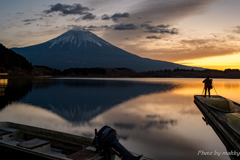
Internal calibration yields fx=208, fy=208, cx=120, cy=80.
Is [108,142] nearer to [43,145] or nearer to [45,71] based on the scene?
[43,145]

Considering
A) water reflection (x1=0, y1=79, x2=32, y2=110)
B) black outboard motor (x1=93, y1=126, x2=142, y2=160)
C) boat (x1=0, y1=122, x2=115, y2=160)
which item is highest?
black outboard motor (x1=93, y1=126, x2=142, y2=160)

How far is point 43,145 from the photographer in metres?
6.67

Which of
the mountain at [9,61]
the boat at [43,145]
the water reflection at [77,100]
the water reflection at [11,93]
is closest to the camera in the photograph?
the boat at [43,145]

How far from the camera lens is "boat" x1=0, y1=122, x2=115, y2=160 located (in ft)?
18.4

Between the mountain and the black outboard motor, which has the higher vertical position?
the mountain

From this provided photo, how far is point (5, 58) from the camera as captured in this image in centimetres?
8981

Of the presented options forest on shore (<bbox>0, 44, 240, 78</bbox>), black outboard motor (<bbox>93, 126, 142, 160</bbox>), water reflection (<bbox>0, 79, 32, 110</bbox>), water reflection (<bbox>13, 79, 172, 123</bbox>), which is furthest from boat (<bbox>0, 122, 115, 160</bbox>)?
forest on shore (<bbox>0, 44, 240, 78</bbox>)

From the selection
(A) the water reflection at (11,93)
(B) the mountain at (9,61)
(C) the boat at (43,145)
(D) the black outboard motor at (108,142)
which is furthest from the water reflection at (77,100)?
(B) the mountain at (9,61)

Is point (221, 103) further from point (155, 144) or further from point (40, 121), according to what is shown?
point (40, 121)

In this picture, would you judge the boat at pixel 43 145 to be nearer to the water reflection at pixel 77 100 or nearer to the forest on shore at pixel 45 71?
the water reflection at pixel 77 100

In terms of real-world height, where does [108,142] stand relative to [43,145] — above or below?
above

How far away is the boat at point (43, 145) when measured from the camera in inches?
220

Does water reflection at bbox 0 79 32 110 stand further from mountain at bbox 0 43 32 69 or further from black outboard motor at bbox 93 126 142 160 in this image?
mountain at bbox 0 43 32 69

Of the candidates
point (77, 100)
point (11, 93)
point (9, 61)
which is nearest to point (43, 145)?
point (77, 100)
